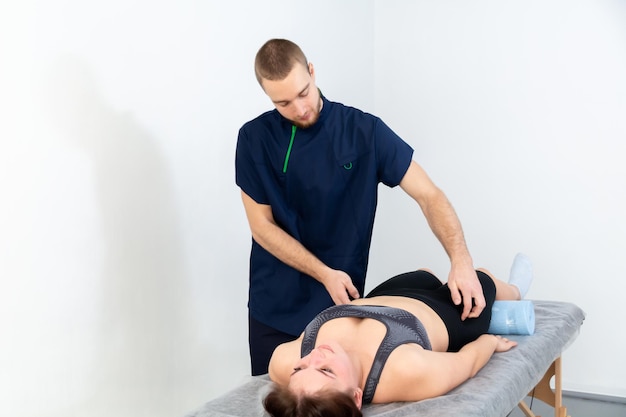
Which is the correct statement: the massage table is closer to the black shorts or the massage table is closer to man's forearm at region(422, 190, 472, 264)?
the black shorts

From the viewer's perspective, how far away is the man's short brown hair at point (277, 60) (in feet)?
6.50

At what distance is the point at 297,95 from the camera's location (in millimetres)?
2018

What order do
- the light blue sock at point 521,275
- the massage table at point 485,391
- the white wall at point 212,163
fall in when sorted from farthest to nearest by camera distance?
the light blue sock at point 521,275 → the white wall at point 212,163 → the massage table at point 485,391

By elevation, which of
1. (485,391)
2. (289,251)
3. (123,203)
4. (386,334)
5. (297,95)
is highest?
(297,95)

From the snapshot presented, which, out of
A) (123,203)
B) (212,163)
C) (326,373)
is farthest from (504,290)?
(123,203)

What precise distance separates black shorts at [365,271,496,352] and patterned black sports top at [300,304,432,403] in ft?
0.67

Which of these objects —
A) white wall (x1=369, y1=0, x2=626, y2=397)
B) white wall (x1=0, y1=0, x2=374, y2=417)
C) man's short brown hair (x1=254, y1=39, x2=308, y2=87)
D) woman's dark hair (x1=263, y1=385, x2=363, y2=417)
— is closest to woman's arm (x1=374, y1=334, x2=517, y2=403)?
woman's dark hair (x1=263, y1=385, x2=363, y2=417)

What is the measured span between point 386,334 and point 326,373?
0.23 meters

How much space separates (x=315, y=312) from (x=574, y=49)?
2.01 metres

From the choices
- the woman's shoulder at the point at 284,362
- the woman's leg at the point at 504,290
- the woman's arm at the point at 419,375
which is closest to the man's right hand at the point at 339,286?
the woman's shoulder at the point at 284,362

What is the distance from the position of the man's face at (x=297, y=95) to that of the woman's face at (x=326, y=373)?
2.30 feet

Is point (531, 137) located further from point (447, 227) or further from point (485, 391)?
point (485, 391)

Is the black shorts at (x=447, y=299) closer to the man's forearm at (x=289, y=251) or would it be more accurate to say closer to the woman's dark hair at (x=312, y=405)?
the man's forearm at (x=289, y=251)

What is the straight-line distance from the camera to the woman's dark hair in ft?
4.73
